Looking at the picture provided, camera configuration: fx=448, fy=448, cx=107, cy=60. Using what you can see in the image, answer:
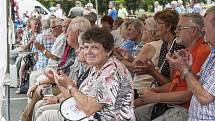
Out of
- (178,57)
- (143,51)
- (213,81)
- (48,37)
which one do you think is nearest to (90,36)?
(178,57)

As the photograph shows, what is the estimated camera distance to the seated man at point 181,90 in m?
3.45

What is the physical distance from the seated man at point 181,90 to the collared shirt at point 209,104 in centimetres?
31

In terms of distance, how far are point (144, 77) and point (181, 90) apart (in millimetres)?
1079

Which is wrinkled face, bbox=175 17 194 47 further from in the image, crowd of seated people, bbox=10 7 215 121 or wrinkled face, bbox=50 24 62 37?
wrinkled face, bbox=50 24 62 37

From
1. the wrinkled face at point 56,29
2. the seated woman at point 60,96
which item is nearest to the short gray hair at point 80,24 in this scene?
the seated woman at point 60,96

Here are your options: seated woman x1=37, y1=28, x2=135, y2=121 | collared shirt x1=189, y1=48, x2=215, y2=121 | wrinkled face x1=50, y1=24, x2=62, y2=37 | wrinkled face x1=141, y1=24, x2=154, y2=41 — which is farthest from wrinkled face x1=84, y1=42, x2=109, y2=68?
wrinkled face x1=50, y1=24, x2=62, y2=37

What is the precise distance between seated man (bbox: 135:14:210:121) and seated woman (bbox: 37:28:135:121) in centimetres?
45

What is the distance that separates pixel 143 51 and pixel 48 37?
3.05m

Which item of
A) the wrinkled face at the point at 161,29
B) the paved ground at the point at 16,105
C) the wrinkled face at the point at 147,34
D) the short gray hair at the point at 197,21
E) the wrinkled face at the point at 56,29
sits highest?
the short gray hair at the point at 197,21

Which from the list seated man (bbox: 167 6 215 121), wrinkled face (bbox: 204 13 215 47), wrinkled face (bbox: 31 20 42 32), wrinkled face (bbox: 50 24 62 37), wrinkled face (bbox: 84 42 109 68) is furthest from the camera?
wrinkled face (bbox: 31 20 42 32)

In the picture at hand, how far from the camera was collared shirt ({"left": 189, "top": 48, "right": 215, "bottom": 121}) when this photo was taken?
2835 mm

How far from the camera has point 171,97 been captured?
3.52 m

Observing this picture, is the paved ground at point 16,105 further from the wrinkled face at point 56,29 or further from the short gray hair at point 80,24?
the short gray hair at point 80,24

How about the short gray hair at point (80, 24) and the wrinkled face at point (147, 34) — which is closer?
the short gray hair at point (80, 24)
